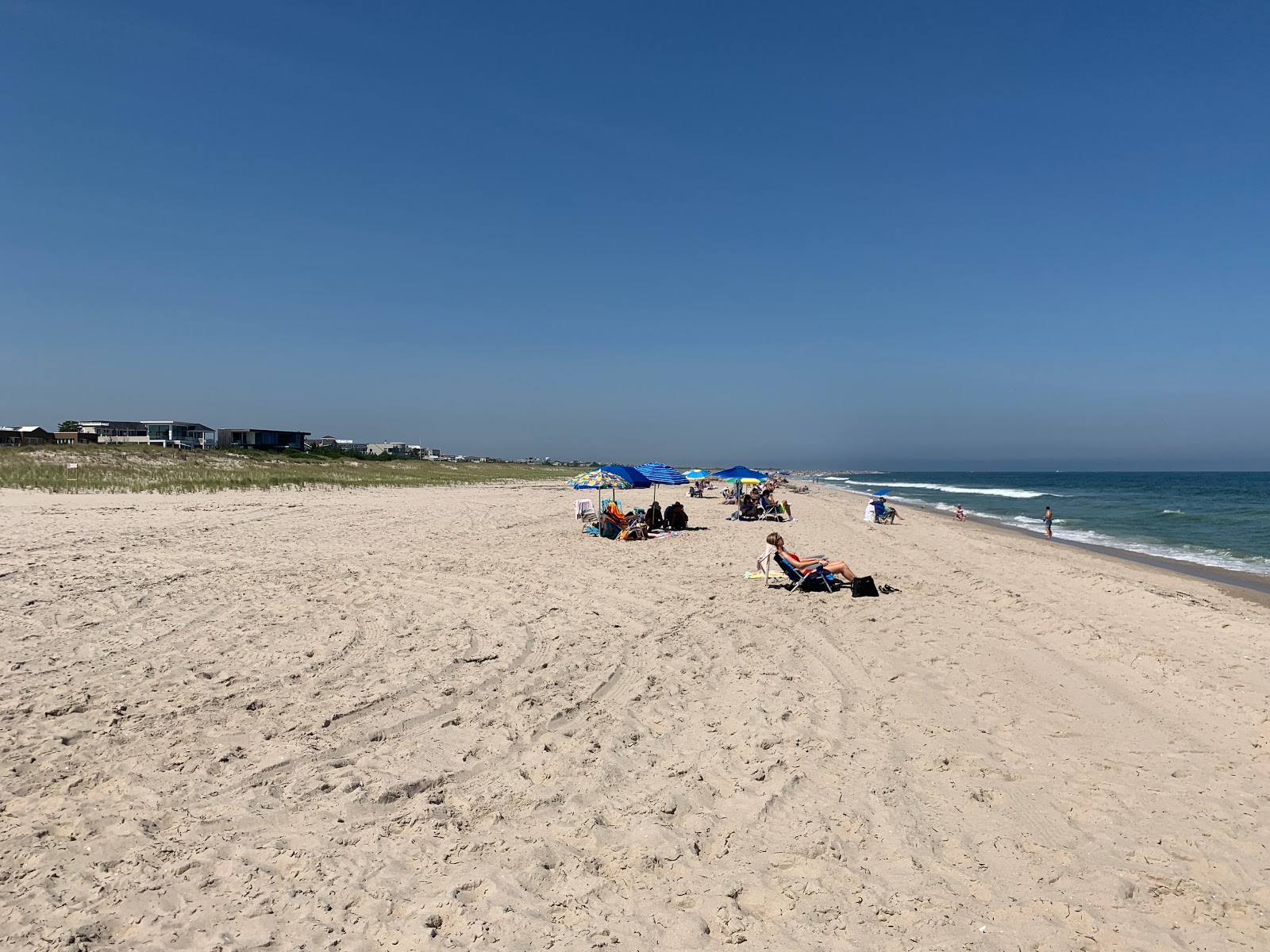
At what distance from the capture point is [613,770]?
14.0 ft

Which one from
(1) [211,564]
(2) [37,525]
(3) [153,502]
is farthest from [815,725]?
(3) [153,502]

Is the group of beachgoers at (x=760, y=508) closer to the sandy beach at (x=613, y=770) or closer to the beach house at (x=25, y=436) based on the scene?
the sandy beach at (x=613, y=770)

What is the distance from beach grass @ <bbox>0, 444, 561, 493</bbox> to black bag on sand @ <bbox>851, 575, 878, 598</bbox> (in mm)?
22772

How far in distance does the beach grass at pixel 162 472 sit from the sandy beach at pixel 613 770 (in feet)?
57.7

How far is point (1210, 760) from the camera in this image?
15.0 ft

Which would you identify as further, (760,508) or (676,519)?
(760,508)

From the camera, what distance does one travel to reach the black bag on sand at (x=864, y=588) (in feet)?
30.8

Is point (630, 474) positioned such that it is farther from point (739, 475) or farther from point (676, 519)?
point (676, 519)

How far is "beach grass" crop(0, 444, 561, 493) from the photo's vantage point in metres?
A: 23.6

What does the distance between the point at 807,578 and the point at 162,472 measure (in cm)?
3399

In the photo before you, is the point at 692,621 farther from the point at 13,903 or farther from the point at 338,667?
the point at 13,903

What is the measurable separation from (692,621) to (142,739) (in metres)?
5.18

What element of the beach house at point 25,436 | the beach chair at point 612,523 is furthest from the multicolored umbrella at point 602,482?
the beach house at point 25,436

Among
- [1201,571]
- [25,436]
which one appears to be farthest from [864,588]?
[25,436]
